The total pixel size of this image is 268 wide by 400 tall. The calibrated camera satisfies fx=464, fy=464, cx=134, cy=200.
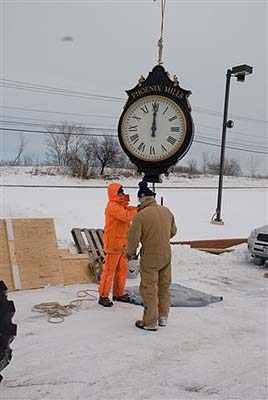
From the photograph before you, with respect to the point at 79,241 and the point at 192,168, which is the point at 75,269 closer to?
the point at 79,241

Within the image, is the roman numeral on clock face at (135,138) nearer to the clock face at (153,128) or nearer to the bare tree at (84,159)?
the clock face at (153,128)

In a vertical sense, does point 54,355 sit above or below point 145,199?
below

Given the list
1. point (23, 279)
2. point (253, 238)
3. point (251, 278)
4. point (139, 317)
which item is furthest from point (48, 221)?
point (253, 238)

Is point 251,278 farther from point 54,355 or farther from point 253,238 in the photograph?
point 54,355

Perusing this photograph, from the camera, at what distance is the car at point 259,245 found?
952 cm

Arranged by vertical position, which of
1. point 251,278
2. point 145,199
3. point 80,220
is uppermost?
point 145,199

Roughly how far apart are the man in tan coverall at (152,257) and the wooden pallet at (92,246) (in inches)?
84.2

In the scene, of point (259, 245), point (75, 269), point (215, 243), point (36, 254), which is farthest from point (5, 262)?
point (215, 243)

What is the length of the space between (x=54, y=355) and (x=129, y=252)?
56.0 inches

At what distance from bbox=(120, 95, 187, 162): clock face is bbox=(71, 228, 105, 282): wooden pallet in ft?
7.39

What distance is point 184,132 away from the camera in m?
5.59

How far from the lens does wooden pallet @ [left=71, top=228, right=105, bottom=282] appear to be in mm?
7363

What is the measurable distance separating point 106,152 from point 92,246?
2356cm

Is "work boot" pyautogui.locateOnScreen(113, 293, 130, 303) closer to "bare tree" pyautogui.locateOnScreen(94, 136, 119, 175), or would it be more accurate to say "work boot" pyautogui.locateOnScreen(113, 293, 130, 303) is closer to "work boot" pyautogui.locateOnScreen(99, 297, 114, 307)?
"work boot" pyautogui.locateOnScreen(99, 297, 114, 307)
